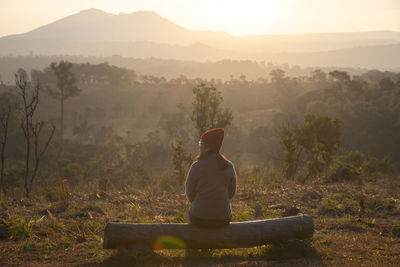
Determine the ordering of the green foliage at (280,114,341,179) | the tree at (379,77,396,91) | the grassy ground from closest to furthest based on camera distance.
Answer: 1. the grassy ground
2. the green foliage at (280,114,341,179)
3. the tree at (379,77,396,91)

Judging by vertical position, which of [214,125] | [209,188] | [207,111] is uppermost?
[207,111]

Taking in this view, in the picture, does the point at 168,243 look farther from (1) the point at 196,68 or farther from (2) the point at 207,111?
(1) the point at 196,68

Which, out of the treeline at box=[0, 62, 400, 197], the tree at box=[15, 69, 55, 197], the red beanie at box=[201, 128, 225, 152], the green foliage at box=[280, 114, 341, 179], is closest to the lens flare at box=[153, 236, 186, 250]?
the red beanie at box=[201, 128, 225, 152]

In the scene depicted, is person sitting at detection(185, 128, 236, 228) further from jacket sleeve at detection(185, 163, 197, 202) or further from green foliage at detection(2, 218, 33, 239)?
green foliage at detection(2, 218, 33, 239)

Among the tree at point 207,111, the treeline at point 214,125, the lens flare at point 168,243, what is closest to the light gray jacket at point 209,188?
the lens flare at point 168,243

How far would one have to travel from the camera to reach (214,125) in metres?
12.5

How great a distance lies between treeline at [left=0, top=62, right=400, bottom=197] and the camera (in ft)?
46.3

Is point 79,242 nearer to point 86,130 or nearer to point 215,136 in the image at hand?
point 215,136

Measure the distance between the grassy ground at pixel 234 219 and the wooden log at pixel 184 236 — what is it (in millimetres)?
153

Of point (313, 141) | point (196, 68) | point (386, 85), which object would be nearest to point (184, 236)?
point (313, 141)

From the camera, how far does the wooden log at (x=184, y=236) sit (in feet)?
15.8

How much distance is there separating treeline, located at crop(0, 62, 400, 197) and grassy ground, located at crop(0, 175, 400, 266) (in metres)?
2.48

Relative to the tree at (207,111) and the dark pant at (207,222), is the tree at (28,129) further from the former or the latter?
the dark pant at (207,222)

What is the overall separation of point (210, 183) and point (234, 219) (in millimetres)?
1964
